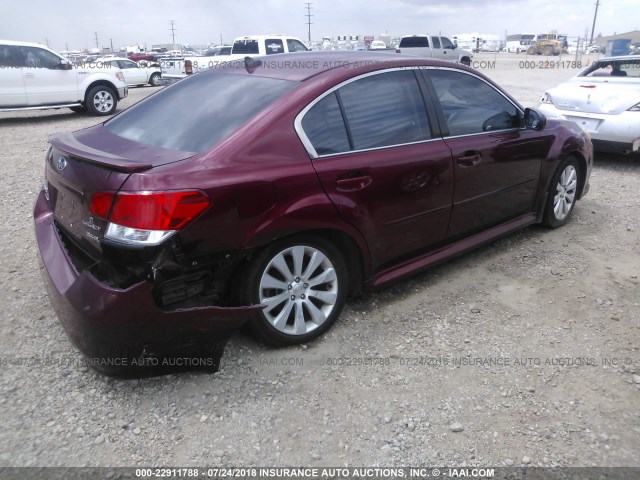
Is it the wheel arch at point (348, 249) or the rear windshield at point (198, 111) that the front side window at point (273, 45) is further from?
the wheel arch at point (348, 249)

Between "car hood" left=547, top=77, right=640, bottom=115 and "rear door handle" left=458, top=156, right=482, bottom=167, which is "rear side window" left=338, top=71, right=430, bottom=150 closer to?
"rear door handle" left=458, top=156, right=482, bottom=167

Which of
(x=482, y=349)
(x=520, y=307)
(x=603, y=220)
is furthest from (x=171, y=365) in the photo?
(x=603, y=220)

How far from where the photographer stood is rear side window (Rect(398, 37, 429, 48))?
1038 inches

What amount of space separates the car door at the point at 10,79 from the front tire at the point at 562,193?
11.2 m

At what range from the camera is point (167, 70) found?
21.5 meters

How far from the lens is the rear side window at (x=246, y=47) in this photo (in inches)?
686

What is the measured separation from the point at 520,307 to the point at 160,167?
8.22 feet

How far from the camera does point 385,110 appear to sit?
327cm

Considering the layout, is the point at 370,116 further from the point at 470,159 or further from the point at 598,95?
the point at 598,95

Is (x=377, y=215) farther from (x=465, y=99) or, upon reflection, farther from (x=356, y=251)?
(x=465, y=99)

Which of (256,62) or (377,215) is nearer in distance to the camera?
(377,215)

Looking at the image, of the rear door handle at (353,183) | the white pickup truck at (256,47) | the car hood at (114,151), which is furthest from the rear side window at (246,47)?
the rear door handle at (353,183)

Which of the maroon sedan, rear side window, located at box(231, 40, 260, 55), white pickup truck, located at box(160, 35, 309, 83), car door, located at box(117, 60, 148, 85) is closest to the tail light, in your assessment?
the maroon sedan

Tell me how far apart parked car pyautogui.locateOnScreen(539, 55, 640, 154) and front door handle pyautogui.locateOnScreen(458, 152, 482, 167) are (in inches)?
124
